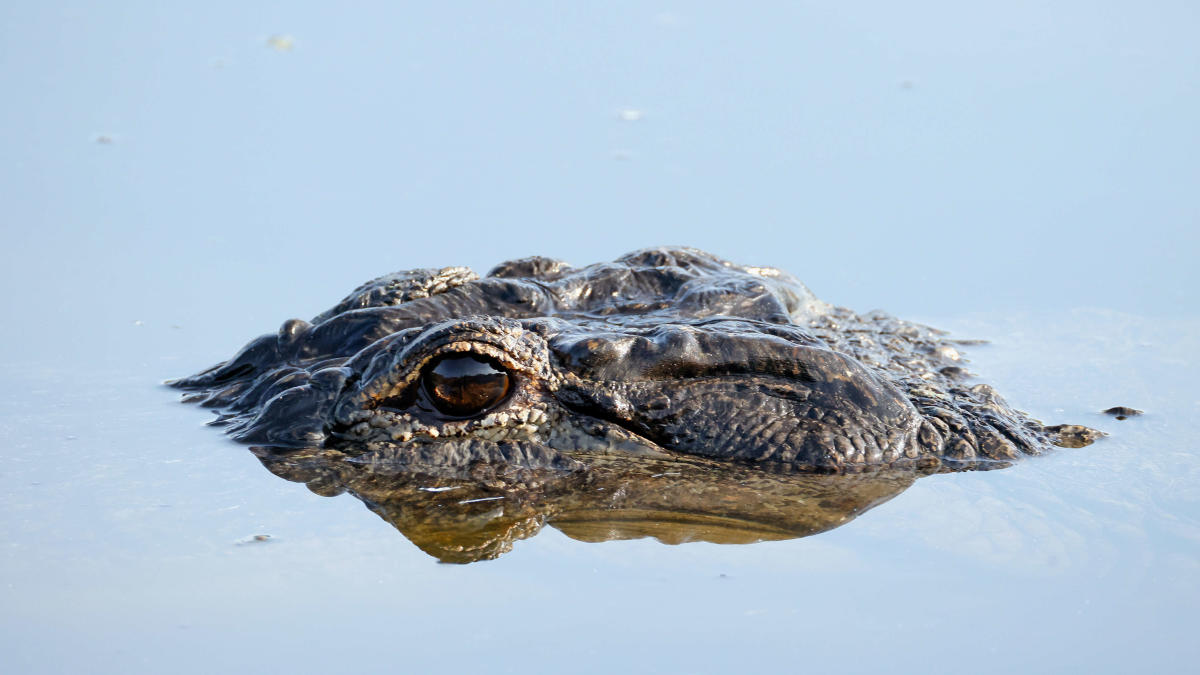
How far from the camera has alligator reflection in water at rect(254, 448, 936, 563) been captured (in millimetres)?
5172

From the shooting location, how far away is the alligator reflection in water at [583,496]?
5172 millimetres

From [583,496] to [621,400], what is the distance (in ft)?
1.61

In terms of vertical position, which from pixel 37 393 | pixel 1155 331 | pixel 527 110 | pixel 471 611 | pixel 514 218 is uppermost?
pixel 527 110

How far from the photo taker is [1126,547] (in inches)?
206

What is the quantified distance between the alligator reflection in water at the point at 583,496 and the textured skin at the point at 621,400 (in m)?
0.07

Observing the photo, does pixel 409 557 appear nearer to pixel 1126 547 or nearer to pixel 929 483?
pixel 929 483

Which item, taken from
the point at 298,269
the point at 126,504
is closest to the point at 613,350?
the point at 126,504

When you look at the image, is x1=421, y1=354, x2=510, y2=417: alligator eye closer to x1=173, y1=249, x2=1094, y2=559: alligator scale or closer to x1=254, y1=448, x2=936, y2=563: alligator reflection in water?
x1=173, y1=249, x2=1094, y2=559: alligator scale

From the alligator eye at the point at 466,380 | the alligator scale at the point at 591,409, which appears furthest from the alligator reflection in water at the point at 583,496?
the alligator eye at the point at 466,380

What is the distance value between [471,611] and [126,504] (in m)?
1.60

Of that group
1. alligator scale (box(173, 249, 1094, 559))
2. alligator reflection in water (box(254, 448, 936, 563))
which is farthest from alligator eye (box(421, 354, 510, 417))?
alligator reflection in water (box(254, 448, 936, 563))

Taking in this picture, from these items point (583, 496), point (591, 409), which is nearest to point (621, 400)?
point (591, 409)

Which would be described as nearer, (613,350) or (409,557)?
(409,557)

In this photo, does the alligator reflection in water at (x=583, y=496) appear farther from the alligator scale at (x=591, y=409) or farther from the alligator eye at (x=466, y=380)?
the alligator eye at (x=466, y=380)
